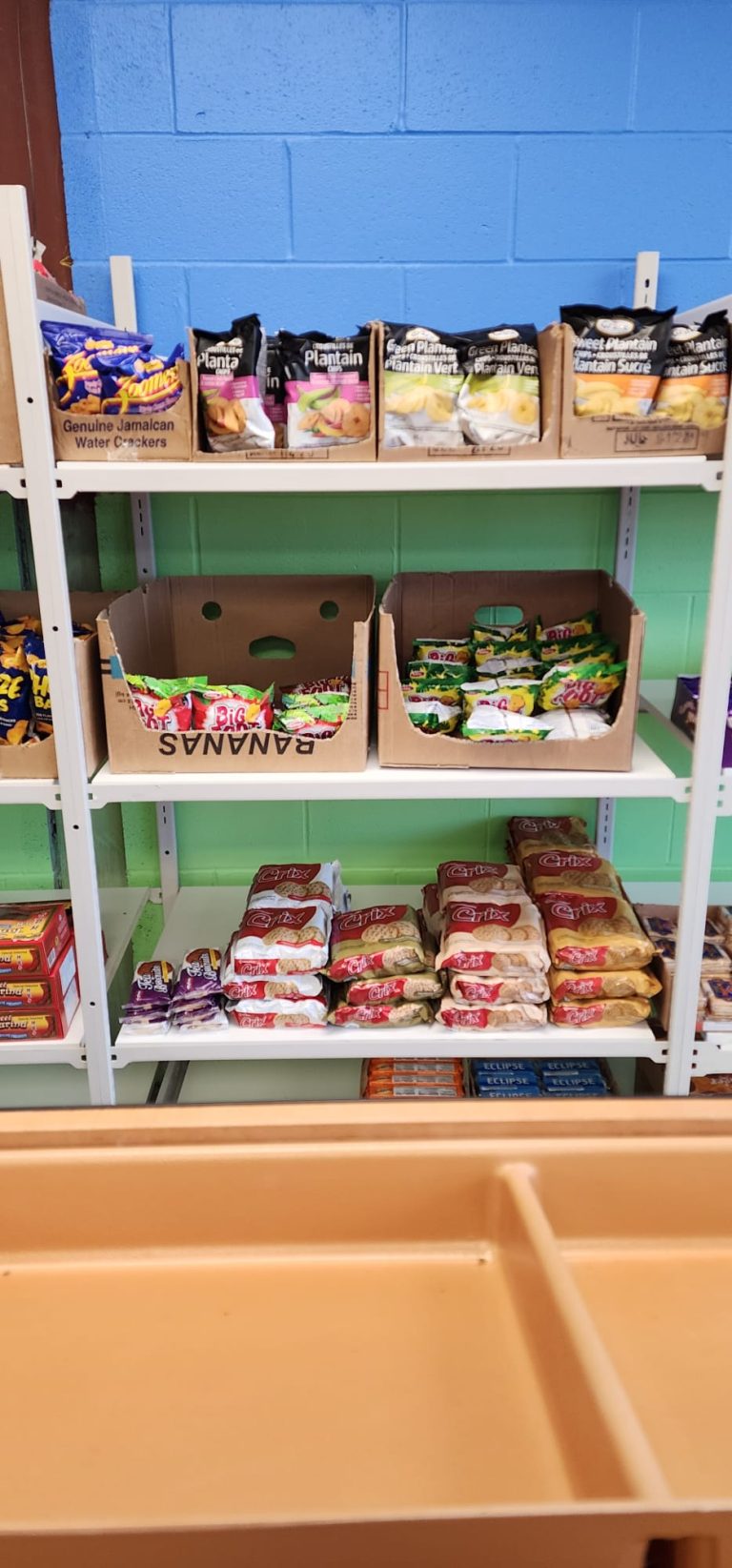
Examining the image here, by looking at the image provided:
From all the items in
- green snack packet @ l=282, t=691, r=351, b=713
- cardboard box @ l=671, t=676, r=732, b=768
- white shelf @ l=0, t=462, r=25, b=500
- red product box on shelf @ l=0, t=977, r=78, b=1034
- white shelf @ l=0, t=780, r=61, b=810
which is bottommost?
red product box on shelf @ l=0, t=977, r=78, b=1034

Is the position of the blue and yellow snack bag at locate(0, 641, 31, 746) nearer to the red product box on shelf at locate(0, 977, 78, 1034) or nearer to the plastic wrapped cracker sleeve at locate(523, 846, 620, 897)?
the red product box on shelf at locate(0, 977, 78, 1034)

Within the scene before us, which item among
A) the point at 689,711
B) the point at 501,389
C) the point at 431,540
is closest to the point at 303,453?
the point at 501,389

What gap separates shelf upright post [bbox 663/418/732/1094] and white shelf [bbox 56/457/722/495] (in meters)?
0.11

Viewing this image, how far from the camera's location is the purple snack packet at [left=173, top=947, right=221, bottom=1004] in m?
1.88

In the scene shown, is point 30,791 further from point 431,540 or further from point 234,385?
point 431,540

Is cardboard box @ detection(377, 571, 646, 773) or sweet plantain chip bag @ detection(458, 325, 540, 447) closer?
sweet plantain chip bag @ detection(458, 325, 540, 447)

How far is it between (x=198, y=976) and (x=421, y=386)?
1.08 metres

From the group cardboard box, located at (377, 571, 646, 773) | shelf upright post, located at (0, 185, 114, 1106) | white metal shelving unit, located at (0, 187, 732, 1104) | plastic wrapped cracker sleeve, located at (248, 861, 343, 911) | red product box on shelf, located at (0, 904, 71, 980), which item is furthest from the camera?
plastic wrapped cracker sleeve, located at (248, 861, 343, 911)

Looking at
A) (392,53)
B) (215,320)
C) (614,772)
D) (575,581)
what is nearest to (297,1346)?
(614,772)

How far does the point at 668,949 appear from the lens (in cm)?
195

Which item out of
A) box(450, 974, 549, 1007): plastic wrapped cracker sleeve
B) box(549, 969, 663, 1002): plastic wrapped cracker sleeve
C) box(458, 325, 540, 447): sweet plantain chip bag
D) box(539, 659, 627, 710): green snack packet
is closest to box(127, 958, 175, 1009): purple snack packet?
box(450, 974, 549, 1007): plastic wrapped cracker sleeve

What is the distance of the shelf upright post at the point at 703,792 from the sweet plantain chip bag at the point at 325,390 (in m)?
0.55

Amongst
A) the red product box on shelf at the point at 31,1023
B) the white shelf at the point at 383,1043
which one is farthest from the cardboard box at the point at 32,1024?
the white shelf at the point at 383,1043

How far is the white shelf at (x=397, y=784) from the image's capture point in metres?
1.69
